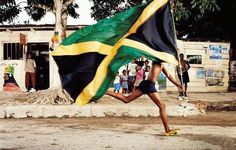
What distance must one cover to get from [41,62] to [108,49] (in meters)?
14.4

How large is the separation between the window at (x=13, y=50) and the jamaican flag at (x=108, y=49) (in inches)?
529

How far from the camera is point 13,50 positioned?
798 inches

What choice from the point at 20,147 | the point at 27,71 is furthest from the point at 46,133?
the point at 27,71

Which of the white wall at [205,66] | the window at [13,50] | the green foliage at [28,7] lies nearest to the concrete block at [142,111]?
the green foliage at [28,7]

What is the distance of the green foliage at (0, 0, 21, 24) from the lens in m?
16.0

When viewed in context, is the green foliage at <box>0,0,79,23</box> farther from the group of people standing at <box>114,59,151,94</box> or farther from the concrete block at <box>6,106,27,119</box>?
the concrete block at <box>6,106,27,119</box>

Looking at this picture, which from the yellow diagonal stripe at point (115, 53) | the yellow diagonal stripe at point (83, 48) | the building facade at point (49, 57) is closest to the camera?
the yellow diagonal stripe at point (115, 53)

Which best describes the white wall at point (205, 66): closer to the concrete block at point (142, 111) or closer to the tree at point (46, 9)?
the tree at point (46, 9)

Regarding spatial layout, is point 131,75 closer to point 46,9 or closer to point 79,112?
point 46,9

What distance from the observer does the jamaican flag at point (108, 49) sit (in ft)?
23.1

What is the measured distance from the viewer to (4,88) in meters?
18.5

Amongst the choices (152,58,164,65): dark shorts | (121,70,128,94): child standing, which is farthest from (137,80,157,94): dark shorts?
(121,70,128,94): child standing

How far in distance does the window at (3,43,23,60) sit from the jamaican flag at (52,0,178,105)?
13.4 metres

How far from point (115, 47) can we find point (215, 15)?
60.3 ft
